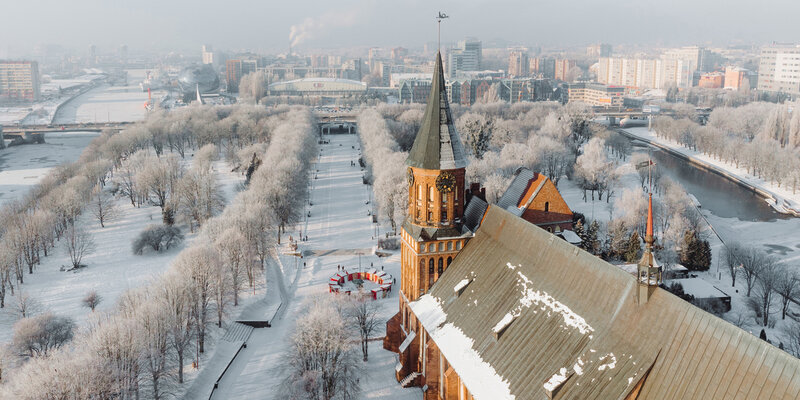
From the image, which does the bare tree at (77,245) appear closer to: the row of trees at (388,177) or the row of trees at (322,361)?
the row of trees at (388,177)

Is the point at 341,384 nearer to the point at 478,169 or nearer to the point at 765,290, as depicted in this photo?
the point at 765,290

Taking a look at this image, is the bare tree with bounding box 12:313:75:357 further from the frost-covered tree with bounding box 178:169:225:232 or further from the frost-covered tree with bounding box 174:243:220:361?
the frost-covered tree with bounding box 178:169:225:232

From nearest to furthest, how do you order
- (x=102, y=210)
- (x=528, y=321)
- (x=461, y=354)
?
1. (x=528, y=321)
2. (x=461, y=354)
3. (x=102, y=210)

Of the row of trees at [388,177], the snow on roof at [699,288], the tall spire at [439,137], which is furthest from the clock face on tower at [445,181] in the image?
the row of trees at [388,177]

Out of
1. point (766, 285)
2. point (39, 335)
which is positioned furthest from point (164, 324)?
point (766, 285)

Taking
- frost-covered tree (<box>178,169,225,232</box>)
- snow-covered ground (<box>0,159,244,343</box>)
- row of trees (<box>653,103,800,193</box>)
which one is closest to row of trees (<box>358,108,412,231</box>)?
frost-covered tree (<box>178,169,225,232</box>)

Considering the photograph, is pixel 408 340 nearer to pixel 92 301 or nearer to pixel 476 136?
pixel 92 301

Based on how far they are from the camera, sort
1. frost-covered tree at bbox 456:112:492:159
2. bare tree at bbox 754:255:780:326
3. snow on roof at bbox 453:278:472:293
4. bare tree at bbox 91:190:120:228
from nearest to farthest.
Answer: snow on roof at bbox 453:278:472:293
bare tree at bbox 754:255:780:326
bare tree at bbox 91:190:120:228
frost-covered tree at bbox 456:112:492:159
